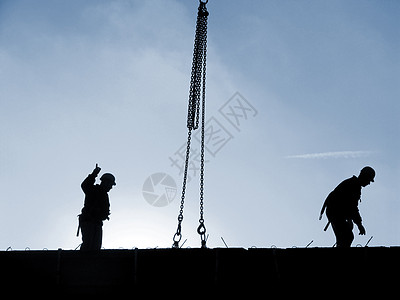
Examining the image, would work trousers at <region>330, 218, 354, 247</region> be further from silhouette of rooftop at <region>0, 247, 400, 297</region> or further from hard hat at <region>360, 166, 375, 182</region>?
silhouette of rooftop at <region>0, 247, 400, 297</region>

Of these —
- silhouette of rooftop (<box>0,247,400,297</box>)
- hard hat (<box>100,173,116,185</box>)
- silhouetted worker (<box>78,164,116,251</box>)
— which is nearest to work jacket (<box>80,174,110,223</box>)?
silhouetted worker (<box>78,164,116,251</box>)

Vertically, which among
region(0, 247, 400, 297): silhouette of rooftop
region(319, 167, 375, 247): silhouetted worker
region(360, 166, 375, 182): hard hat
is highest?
region(360, 166, 375, 182): hard hat

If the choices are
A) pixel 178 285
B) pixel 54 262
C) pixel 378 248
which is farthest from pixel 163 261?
pixel 378 248

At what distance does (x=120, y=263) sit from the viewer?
8078 mm

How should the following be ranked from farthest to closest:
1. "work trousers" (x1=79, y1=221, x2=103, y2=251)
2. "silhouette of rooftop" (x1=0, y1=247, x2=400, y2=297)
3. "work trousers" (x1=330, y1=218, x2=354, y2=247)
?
"work trousers" (x1=330, y1=218, x2=354, y2=247)
"work trousers" (x1=79, y1=221, x2=103, y2=251)
"silhouette of rooftop" (x1=0, y1=247, x2=400, y2=297)

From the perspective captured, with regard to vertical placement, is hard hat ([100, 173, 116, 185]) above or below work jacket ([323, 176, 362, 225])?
above

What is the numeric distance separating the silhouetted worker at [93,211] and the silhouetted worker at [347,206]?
445cm

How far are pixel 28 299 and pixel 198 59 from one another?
22.0 ft

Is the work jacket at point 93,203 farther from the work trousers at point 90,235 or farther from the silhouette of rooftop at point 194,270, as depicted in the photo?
the silhouette of rooftop at point 194,270

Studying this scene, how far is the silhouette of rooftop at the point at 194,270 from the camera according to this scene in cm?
791

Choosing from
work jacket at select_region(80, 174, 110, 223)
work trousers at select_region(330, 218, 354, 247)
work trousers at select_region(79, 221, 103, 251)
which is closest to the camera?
work trousers at select_region(79, 221, 103, 251)

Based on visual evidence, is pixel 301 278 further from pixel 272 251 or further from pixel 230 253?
pixel 230 253

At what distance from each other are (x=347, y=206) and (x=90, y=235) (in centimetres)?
507

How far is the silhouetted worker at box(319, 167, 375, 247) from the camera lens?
10.2 meters
